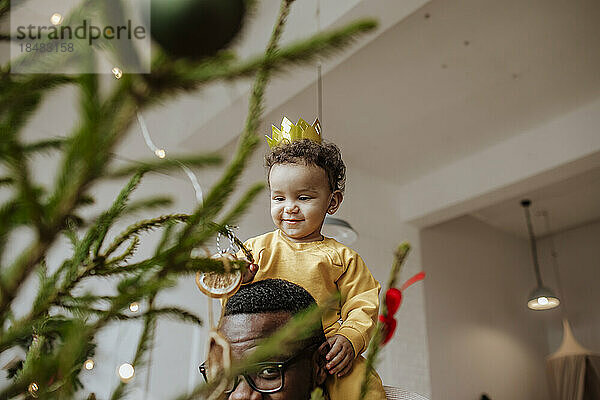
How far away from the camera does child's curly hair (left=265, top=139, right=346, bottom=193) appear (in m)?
0.95

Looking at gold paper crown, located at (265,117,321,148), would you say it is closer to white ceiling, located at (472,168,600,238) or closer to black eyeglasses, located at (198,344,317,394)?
black eyeglasses, located at (198,344,317,394)

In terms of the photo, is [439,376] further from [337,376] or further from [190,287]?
[337,376]

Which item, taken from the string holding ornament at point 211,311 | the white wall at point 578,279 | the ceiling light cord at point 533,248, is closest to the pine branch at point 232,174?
the string holding ornament at point 211,311

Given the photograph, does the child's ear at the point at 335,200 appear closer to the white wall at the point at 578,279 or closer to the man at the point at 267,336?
the man at the point at 267,336

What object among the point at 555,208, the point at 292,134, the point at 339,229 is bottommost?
the point at 292,134

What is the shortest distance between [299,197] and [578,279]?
20.4 ft

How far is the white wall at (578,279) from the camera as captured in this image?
6.04 meters

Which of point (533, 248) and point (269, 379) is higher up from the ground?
point (533, 248)

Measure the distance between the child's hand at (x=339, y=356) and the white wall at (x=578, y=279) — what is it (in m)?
6.01

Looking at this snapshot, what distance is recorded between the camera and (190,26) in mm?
245

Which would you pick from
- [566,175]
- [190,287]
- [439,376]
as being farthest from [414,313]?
[190,287]

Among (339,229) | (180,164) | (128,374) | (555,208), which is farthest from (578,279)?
(180,164)

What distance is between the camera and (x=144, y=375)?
3258mm

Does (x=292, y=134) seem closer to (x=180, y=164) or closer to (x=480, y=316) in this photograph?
(x=180, y=164)
